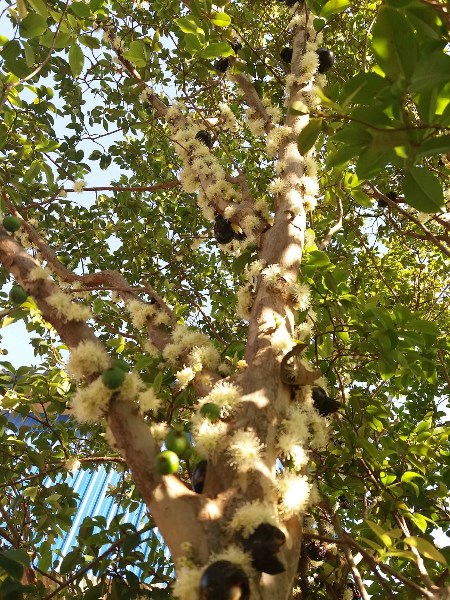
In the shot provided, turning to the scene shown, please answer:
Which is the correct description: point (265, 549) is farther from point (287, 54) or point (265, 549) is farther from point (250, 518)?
point (287, 54)

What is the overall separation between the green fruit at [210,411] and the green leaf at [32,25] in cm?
199

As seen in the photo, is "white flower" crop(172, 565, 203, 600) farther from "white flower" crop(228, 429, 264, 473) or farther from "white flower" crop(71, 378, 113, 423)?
"white flower" crop(71, 378, 113, 423)

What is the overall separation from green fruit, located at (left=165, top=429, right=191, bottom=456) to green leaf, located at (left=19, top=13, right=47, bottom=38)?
203cm

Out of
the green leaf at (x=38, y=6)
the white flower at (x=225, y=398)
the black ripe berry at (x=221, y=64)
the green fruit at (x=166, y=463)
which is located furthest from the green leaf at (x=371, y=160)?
the black ripe berry at (x=221, y=64)

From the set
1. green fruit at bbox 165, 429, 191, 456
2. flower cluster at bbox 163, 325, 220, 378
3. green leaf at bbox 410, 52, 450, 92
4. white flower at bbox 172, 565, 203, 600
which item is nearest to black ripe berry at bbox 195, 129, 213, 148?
flower cluster at bbox 163, 325, 220, 378

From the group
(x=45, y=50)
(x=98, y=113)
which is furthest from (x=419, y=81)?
(x=98, y=113)

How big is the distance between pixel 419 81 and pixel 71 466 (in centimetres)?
208

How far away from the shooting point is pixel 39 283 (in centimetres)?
190

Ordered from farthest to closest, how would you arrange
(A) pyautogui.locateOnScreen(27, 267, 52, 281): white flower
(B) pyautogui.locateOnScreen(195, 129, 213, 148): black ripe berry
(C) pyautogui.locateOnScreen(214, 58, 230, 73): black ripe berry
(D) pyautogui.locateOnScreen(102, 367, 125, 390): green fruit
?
1. (C) pyautogui.locateOnScreen(214, 58, 230, 73): black ripe berry
2. (B) pyautogui.locateOnScreen(195, 129, 213, 148): black ripe berry
3. (A) pyautogui.locateOnScreen(27, 267, 52, 281): white flower
4. (D) pyautogui.locateOnScreen(102, 367, 125, 390): green fruit

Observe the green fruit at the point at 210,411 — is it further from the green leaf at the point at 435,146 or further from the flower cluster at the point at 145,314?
the green leaf at the point at 435,146

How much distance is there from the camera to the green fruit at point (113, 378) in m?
1.53

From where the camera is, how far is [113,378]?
5.00 feet

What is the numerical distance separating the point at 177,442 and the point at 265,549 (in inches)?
17.4

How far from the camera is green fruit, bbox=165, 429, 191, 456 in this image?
5.13 feet
